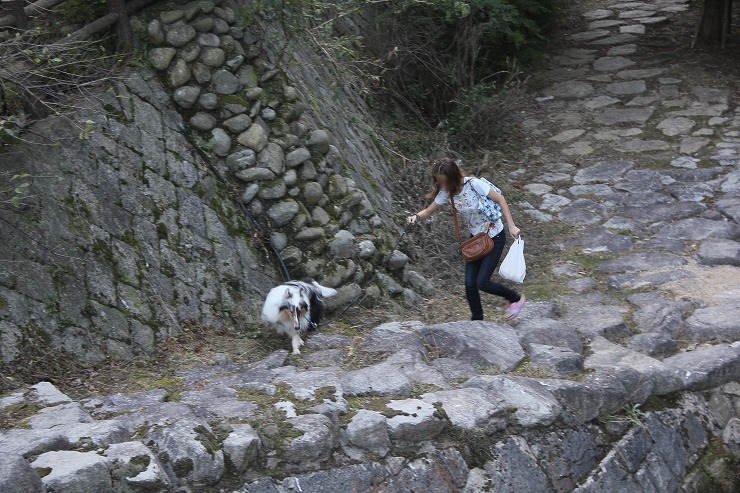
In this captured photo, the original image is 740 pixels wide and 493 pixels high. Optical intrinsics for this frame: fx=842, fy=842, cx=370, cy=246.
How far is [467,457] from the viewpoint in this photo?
4.48 metres

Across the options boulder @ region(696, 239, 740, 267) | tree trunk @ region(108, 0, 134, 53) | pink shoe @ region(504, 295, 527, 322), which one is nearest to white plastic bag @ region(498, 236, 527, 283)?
pink shoe @ region(504, 295, 527, 322)

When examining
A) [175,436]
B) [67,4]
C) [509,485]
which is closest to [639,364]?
[509,485]

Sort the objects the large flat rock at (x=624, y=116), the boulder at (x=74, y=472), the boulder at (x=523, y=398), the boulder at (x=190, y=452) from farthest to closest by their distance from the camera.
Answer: the large flat rock at (x=624, y=116)
the boulder at (x=523, y=398)
the boulder at (x=190, y=452)
the boulder at (x=74, y=472)

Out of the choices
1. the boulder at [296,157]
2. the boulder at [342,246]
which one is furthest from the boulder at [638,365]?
the boulder at [296,157]

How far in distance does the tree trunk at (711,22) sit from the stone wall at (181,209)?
23.9 ft

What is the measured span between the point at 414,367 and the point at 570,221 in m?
4.25

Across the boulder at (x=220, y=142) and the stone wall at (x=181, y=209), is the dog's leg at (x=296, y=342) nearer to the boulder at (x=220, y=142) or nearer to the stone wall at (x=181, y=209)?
the stone wall at (x=181, y=209)

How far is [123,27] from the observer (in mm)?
6566

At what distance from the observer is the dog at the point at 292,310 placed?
18.8 feet

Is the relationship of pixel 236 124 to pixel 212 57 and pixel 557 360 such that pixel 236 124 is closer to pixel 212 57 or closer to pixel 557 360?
pixel 212 57

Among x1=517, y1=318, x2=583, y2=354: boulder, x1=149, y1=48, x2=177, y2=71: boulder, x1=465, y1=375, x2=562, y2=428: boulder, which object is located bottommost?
x1=517, y1=318, x2=583, y2=354: boulder

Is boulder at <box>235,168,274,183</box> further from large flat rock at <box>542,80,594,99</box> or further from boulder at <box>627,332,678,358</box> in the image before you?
large flat rock at <box>542,80,594,99</box>

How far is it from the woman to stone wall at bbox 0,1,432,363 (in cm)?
88

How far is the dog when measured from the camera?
5.72 meters
